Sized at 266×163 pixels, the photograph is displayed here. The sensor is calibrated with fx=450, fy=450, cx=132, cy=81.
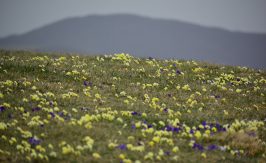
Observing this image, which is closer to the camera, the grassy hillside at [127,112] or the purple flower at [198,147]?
the grassy hillside at [127,112]

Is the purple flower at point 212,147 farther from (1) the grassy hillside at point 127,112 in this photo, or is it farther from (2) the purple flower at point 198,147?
(2) the purple flower at point 198,147

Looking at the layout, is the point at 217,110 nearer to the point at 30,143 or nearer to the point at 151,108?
the point at 151,108

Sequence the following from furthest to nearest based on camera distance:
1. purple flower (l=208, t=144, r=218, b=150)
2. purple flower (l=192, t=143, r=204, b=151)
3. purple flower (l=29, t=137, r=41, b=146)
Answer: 1. purple flower (l=208, t=144, r=218, b=150)
2. purple flower (l=192, t=143, r=204, b=151)
3. purple flower (l=29, t=137, r=41, b=146)

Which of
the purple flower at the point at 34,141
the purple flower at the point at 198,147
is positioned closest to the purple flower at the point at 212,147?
the purple flower at the point at 198,147


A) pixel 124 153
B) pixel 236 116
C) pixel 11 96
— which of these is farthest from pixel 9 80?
pixel 236 116

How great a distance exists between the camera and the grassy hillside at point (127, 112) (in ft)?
49.1

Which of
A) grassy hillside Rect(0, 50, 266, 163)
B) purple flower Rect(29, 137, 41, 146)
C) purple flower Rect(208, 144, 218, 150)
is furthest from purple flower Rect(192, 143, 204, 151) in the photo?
purple flower Rect(29, 137, 41, 146)

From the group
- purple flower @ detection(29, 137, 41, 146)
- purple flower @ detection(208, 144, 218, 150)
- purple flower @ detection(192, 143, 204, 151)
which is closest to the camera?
purple flower @ detection(29, 137, 41, 146)

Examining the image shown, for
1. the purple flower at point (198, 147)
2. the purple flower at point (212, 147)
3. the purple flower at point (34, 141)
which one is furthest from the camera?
the purple flower at point (212, 147)

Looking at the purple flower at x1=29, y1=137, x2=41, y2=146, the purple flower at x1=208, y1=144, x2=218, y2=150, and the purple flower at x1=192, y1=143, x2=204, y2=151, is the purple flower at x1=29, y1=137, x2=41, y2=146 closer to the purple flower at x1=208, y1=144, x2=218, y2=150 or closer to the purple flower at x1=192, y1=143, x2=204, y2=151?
the purple flower at x1=192, y1=143, x2=204, y2=151

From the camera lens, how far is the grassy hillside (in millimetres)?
14977

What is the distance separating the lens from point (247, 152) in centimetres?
1614

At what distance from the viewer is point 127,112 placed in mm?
18453

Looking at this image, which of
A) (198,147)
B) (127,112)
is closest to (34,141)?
(127,112)
